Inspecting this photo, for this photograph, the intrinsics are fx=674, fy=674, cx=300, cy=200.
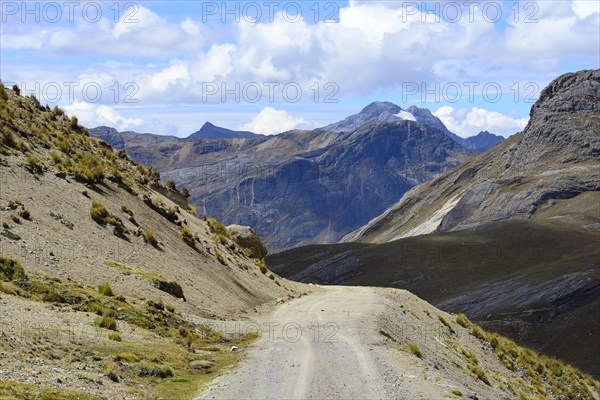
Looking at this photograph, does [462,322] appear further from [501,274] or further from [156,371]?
[501,274]

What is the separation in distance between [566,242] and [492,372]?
87.0 meters

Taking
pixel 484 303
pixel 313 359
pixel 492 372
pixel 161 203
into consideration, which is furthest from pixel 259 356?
pixel 484 303

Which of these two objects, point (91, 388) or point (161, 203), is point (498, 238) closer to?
point (161, 203)

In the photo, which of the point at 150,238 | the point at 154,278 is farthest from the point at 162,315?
the point at 150,238

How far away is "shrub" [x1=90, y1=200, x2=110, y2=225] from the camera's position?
1310 inches

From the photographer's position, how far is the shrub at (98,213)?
33.3 metres

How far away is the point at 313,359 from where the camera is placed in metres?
19.9

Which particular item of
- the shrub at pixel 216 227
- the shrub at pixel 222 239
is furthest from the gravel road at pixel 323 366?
the shrub at pixel 216 227

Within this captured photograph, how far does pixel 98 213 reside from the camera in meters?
33.6

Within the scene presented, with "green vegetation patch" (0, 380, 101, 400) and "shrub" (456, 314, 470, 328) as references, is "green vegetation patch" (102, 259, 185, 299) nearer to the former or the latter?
"green vegetation patch" (0, 380, 101, 400)

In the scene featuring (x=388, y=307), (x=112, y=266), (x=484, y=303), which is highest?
(x=112, y=266)

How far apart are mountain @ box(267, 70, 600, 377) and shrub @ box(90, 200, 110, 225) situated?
50.6 meters

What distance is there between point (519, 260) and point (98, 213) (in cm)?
8755

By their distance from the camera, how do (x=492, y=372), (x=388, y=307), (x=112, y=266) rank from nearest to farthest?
1. (x=112, y=266)
2. (x=492, y=372)
3. (x=388, y=307)
